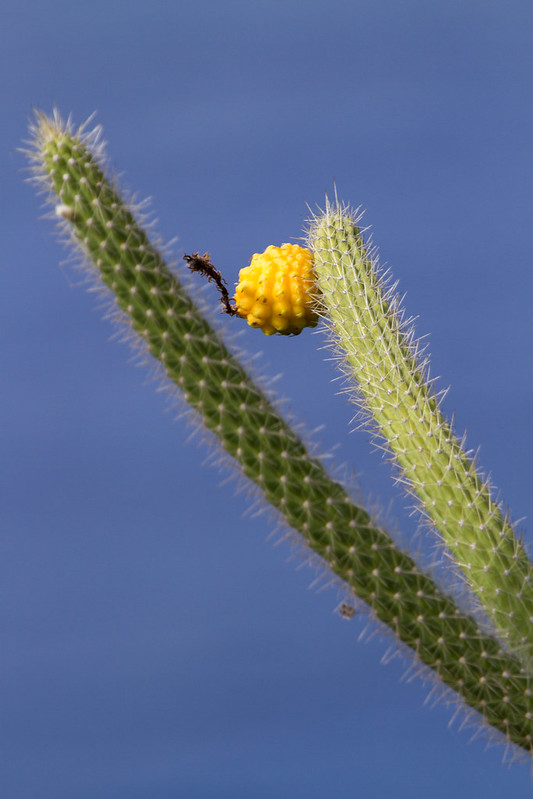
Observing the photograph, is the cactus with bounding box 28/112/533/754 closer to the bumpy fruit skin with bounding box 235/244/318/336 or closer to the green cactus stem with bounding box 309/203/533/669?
the green cactus stem with bounding box 309/203/533/669

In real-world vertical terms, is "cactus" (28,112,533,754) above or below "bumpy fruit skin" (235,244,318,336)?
below

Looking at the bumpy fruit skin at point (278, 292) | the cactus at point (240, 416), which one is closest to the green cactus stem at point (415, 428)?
the bumpy fruit skin at point (278, 292)

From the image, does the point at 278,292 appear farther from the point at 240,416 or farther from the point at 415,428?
the point at 240,416

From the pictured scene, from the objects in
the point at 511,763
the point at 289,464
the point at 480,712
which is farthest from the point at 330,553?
the point at 511,763

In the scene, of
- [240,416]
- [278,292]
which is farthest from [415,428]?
[240,416]

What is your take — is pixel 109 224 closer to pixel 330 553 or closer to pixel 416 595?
pixel 330 553

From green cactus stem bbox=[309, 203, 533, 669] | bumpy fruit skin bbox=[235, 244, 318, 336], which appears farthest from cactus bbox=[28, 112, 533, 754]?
bumpy fruit skin bbox=[235, 244, 318, 336]
